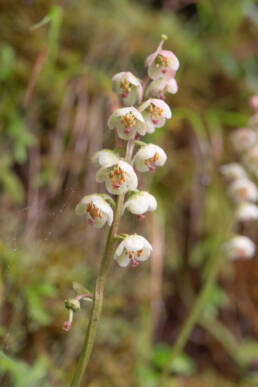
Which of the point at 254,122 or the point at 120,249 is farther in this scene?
the point at 254,122

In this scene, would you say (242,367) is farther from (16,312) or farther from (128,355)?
(16,312)

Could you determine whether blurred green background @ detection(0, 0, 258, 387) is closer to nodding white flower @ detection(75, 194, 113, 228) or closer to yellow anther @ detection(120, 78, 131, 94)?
nodding white flower @ detection(75, 194, 113, 228)

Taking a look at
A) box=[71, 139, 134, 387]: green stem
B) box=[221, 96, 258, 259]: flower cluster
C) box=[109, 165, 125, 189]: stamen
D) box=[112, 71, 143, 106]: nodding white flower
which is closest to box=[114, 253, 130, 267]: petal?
box=[71, 139, 134, 387]: green stem

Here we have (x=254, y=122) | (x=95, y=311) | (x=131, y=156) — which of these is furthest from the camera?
(x=254, y=122)

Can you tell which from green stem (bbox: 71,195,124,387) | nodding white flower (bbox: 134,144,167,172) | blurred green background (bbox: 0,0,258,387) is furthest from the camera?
blurred green background (bbox: 0,0,258,387)

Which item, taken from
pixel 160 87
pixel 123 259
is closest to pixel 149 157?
pixel 160 87

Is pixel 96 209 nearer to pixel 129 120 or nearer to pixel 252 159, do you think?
pixel 129 120

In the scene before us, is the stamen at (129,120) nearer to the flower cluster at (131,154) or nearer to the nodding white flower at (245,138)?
the flower cluster at (131,154)

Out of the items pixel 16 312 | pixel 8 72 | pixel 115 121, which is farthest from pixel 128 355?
pixel 8 72
